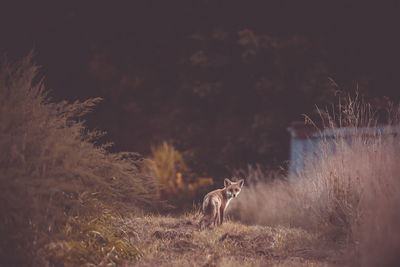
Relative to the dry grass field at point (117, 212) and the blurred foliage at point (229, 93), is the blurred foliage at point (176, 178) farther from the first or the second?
the dry grass field at point (117, 212)

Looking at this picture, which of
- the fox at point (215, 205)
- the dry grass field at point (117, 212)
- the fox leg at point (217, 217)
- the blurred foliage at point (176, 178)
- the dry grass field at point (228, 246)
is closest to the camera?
the dry grass field at point (117, 212)

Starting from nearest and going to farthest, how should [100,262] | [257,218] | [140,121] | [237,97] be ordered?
[100,262]
[257,218]
[237,97]
[140,121]

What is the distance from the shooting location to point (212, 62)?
13836mm

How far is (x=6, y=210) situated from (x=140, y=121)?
46.1 ft

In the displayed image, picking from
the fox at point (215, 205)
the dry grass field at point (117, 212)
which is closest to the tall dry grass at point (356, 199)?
the dry grass field at point (117, 212)

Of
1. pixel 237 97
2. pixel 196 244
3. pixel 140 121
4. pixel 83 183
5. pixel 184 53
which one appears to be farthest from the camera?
pixel 140 121

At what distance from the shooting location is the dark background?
13.0 meters

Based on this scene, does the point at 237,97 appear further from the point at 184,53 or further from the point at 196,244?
the point at 196,244

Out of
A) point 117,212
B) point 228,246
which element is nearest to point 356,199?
point 228,246

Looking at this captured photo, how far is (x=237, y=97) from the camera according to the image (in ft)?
46.2

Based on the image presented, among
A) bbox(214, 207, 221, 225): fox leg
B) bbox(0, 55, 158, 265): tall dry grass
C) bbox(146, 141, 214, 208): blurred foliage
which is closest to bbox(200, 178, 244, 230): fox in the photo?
bbox(214, 207, 221, 225): fox leg

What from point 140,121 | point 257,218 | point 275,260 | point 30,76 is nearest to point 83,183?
point 30,76

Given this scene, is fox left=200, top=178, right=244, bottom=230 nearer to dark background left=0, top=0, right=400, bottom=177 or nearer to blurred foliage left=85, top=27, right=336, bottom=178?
dark background left=0, top=0, right=400, bottom=177

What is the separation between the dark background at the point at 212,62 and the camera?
12961 mm
